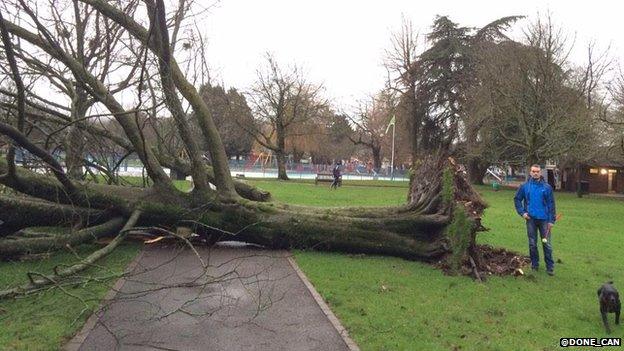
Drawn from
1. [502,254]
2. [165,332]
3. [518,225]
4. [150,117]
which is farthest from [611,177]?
[165,332]

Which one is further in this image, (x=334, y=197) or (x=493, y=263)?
(x=334, y=197)

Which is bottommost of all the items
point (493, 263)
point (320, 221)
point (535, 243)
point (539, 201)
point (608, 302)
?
point (493, 263)

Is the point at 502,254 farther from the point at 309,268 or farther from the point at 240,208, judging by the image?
the point at 240,208

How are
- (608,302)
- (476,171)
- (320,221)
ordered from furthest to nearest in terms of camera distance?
(476,171) → (320,221) → (608,302)

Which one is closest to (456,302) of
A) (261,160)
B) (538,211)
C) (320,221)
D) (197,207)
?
(538,211)

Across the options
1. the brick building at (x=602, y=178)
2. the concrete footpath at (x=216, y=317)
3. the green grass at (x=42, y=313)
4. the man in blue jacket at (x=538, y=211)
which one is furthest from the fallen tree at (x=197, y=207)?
the brick building at (x=602, y=178)

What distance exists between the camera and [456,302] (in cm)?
700

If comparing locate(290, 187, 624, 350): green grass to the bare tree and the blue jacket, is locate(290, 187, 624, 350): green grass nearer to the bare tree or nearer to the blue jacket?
the blue jacket

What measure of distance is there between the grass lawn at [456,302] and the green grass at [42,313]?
279cm

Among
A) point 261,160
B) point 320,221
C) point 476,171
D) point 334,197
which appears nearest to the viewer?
point 320,221

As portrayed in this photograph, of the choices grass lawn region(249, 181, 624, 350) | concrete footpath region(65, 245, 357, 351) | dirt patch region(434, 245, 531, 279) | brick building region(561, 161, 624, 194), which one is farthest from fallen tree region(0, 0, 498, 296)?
brick building region(561, 161, 624, 194)

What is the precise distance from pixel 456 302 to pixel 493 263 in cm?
262

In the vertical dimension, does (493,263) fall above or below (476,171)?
below

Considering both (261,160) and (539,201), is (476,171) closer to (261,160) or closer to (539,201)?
(261,160)
